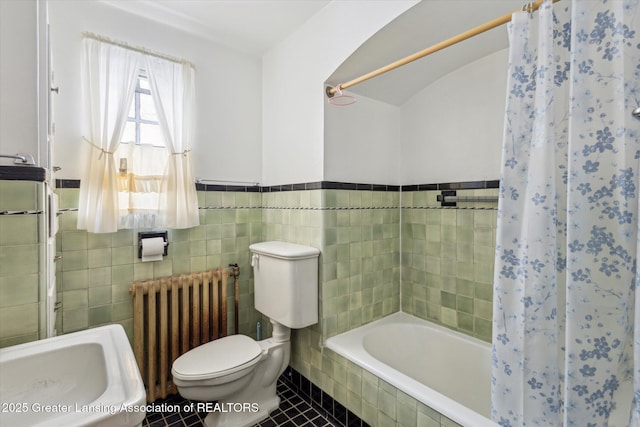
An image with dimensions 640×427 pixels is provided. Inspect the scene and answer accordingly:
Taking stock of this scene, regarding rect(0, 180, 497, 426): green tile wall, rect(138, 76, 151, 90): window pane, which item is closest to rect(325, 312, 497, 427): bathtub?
rect(0, 180, 497, 426): green tile wall

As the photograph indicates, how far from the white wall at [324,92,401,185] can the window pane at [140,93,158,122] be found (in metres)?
1.13

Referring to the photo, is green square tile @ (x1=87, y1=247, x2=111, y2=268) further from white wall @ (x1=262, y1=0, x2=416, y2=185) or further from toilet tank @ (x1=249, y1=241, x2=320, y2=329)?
white wall @ (x1=262, y1=0, x2=416, y2=185)

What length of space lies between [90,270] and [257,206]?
116 cm

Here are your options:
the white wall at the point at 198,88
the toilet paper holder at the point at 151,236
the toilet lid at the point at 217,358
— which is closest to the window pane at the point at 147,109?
the white wall at the point at 198,88

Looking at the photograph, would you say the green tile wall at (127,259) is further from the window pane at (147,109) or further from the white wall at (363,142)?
the white wall at (363,142)

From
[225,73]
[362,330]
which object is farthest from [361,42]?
[362,330]

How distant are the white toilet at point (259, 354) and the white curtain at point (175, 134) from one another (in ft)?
1.80

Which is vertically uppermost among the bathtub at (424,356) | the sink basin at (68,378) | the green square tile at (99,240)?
the green square tile at (99,240)

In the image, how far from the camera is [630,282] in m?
0.84

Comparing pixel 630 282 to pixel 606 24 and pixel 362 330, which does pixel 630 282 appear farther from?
pixel 362 330

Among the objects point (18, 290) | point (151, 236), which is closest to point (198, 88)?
point (151, 236)

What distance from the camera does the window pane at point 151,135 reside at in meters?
1.95

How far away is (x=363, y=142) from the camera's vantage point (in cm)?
215

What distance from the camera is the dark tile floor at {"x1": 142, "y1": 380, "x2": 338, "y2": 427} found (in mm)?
1812
